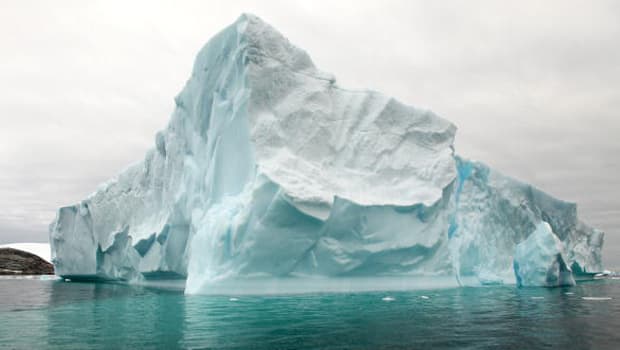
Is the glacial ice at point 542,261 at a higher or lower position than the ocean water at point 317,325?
higher

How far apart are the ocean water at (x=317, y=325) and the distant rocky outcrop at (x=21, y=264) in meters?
40.0

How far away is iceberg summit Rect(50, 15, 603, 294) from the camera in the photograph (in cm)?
1357

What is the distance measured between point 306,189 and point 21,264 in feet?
153

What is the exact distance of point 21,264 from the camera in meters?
49.6

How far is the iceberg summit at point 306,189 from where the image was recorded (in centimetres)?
1357

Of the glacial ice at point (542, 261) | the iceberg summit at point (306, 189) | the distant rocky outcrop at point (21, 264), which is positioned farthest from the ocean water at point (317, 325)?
the distant rocky outcrop at point (21, 264)

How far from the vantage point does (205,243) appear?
14.1m

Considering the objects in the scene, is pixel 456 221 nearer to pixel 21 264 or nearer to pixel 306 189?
pixel 306 189

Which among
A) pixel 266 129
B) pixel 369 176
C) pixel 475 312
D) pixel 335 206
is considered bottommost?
pixel 475 312

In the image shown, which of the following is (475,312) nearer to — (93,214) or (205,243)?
(205,243)

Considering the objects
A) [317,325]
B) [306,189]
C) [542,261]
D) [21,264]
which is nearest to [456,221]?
[542,261]

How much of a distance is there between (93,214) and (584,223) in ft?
86.2

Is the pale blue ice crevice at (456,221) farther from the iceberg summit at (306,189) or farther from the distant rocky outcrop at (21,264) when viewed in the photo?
the distant rocky outcrop at (21,264)

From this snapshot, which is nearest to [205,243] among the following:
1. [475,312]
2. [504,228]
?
[475,312]
